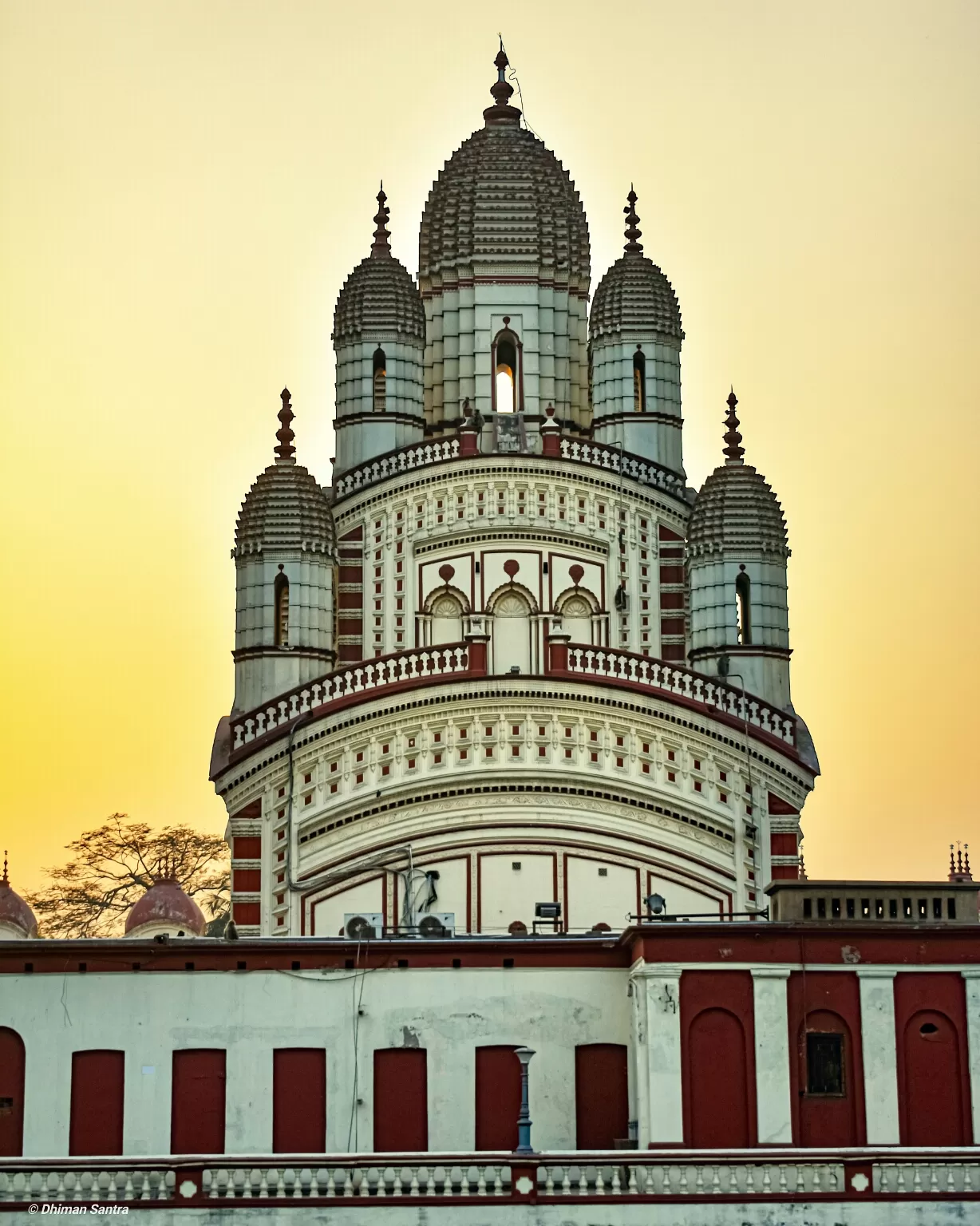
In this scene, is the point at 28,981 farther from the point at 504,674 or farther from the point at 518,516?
the point at 518,516

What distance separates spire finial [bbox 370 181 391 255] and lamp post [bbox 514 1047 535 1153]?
29683 millimetres

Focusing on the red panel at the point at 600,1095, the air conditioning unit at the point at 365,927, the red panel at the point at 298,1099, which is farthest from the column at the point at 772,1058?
the red panel at the point at 298,1099

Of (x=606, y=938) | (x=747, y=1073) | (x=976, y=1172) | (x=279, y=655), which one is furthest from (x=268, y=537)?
(x=976, y=1172)

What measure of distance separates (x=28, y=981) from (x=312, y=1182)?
22.8ft

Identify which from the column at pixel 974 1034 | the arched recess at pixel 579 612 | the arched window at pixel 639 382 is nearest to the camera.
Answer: the column at pixel 974 1034

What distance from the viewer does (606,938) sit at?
46500 millimetres

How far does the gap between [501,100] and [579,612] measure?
45.7 feet

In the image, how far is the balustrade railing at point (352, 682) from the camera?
5788 centimetres

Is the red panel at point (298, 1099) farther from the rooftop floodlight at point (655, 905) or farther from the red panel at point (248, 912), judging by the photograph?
the red panel at point (248, 912)

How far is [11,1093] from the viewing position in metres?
45.0

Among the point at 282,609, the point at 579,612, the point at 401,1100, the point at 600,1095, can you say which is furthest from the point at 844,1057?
the point at 282,609

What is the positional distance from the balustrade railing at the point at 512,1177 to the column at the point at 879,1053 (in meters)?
2.70

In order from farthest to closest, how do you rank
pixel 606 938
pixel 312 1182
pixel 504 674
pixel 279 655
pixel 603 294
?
1. pixel 603 294
2. pixel 279 655
3. pixel 504 674
4. pixel 606 938
5. pixel 312 1182

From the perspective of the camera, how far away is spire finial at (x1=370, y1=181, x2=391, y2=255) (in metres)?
69.2
